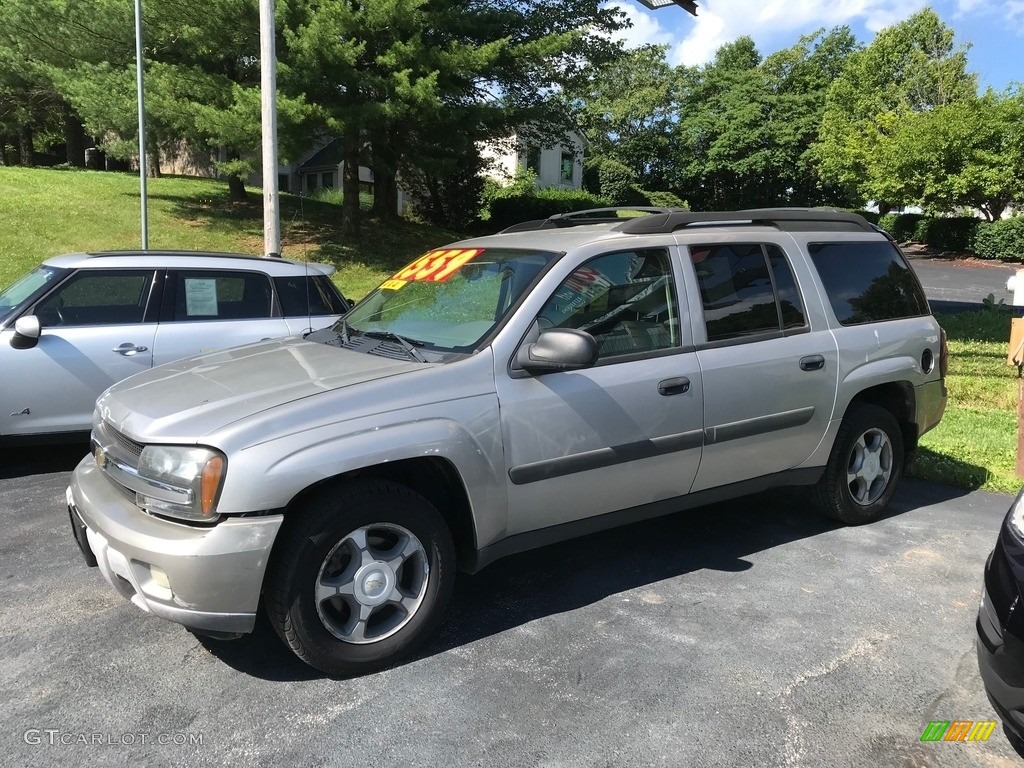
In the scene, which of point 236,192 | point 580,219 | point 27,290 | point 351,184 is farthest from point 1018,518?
point 236,192

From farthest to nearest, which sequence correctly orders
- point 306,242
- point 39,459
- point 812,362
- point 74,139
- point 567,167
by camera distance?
point 567,167, point 74,139, point 306,242, point 39,459, point 812,362

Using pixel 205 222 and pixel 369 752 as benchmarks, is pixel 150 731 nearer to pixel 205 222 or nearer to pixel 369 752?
pixel 369 752

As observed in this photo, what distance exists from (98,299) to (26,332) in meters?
0.67

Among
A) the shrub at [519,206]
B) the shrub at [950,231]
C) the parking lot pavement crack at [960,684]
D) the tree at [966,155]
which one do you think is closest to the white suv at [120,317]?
the parking lot pavement crack at [960,684]

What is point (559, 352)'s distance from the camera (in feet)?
11.1

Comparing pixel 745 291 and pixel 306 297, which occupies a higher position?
pixel 745 291

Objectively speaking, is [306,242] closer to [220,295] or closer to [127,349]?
[220,295]

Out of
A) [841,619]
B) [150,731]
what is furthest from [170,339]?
[841,619]

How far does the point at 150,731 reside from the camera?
2.82 m

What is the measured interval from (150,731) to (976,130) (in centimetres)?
3556

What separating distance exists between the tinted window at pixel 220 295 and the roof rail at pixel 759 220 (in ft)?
11.3

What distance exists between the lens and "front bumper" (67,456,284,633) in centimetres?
286

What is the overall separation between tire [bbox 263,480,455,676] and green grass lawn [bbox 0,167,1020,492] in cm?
456

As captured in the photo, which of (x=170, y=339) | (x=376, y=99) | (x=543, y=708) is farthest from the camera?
(x=376, y=99)
